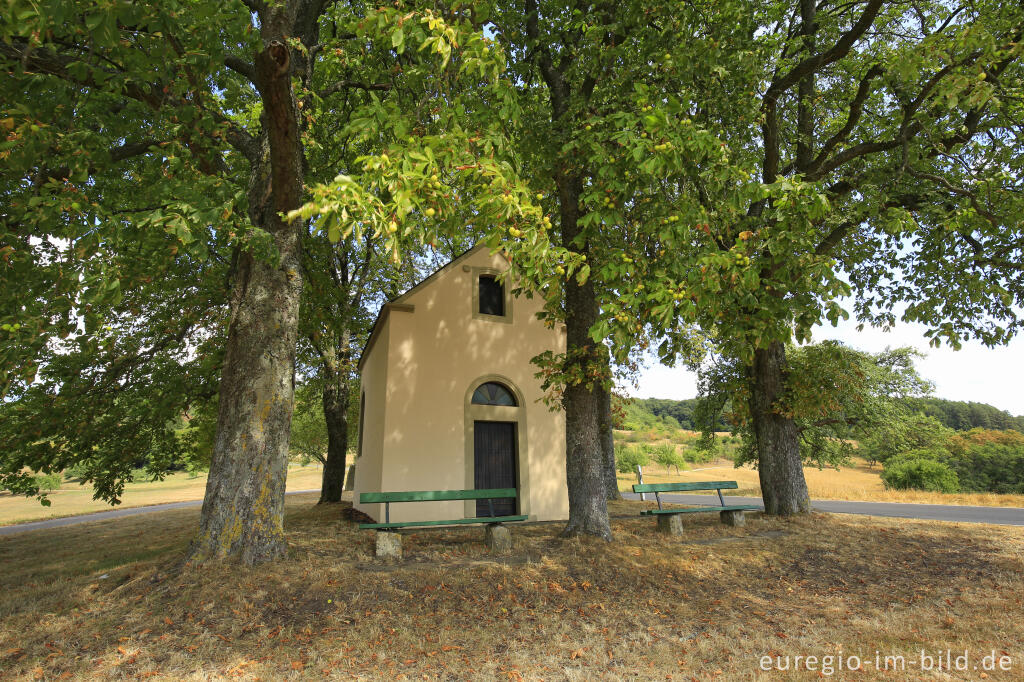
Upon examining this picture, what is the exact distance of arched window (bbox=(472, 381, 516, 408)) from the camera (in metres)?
12.8

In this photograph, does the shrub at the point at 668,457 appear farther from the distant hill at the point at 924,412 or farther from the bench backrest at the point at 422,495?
the bench backrest at the point at 422,495

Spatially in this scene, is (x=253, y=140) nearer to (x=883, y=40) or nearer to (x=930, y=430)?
(x=883, y=40)

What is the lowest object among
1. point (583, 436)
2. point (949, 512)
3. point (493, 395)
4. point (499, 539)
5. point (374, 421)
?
point (949, 512)

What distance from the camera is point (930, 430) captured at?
24328 mm

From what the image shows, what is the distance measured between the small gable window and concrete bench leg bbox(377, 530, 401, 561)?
22.8 feet

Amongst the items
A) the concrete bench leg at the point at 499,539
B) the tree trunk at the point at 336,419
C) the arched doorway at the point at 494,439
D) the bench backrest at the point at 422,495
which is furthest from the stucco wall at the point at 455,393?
the concrete bench leg at the point at 499,539

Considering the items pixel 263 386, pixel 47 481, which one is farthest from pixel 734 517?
pixel 47 481

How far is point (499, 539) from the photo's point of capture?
8.07m

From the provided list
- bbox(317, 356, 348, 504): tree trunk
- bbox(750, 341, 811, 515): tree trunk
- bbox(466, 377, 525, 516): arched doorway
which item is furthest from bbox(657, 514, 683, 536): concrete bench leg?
bbox(317, 356, 348, 504): tree trunk

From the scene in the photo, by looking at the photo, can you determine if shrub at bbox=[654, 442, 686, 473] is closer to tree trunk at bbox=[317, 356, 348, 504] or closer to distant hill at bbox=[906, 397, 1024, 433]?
distant hill at bbox=[906, 397, 1024, 433]

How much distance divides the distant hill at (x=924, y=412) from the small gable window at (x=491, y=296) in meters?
6.16

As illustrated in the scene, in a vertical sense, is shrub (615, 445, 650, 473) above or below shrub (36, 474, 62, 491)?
below

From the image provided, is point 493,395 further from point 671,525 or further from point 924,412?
point 924,412

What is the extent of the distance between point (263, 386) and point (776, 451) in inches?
401
